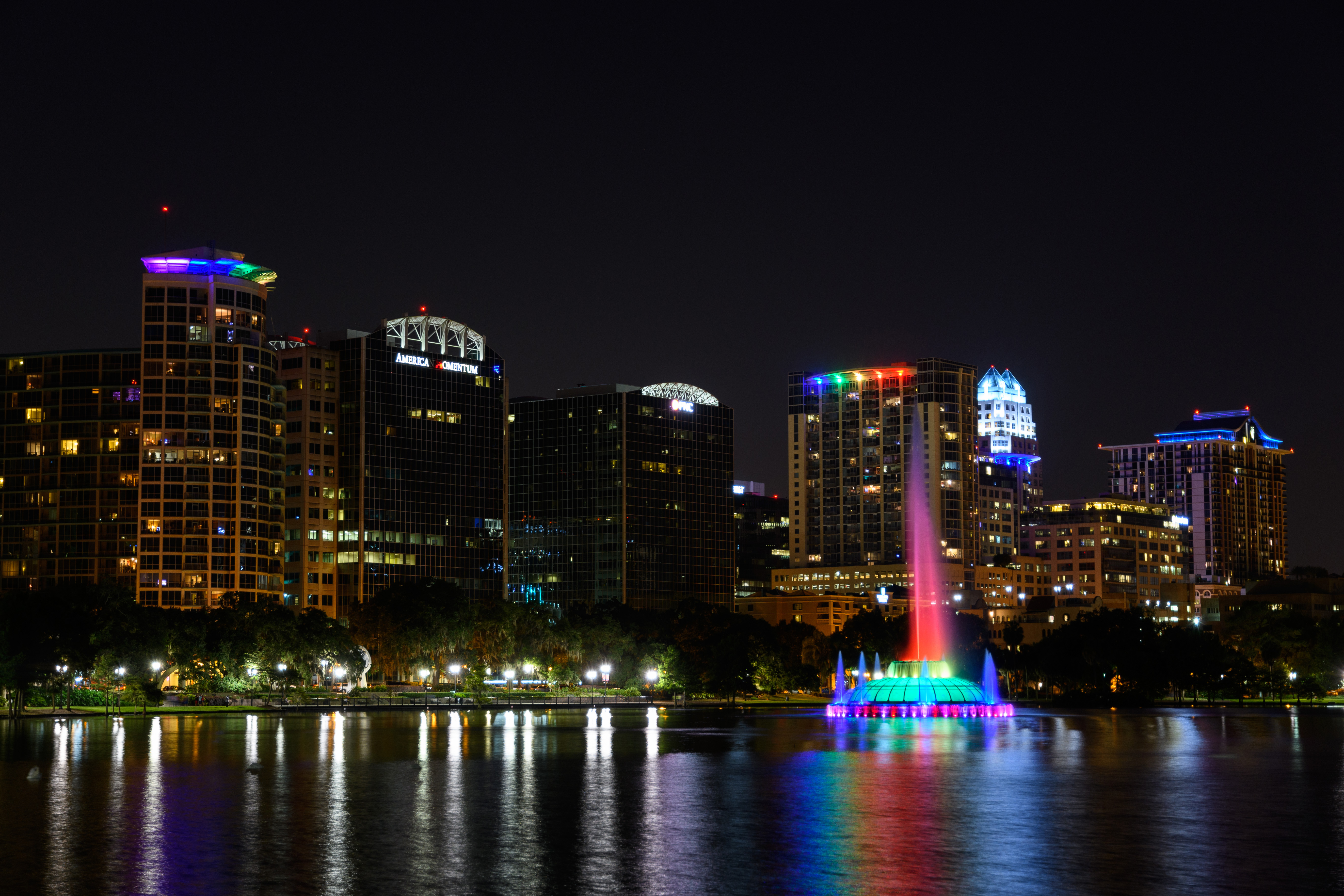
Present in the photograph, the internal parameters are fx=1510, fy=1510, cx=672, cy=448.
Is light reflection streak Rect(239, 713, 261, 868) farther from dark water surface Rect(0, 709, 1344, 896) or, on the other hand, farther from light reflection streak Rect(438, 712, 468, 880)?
light reflection streak Rect(438, 712, 468, 880)

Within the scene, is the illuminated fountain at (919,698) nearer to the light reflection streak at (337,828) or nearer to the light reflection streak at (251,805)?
the light reflection streak at (251,805)

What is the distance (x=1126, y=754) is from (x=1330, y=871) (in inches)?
1741

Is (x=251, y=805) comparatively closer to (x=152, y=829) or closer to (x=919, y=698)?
(x=152, y=829)

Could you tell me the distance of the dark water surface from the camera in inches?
1671

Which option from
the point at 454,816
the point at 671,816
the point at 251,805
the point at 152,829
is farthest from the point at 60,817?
the point at 671,816

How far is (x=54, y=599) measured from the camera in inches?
5822

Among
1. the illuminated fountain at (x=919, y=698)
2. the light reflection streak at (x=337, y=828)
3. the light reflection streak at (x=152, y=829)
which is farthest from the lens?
the illuminated fountain at (x=919, y=698)

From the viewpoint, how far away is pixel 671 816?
56.1 meters

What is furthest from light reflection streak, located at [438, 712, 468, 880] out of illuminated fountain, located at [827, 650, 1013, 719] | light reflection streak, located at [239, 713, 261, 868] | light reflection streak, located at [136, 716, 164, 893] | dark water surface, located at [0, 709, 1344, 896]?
illuminated fountain, located at [827, 650, 1013, 719]

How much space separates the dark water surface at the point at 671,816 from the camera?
42.4m

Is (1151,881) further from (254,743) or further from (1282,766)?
(254,743)

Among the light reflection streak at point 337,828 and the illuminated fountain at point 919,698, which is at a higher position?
the light reflection streak at point 337,828

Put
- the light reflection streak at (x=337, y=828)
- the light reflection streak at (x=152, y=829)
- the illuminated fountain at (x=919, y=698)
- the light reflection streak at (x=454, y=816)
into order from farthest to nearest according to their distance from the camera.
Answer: the illuminated fountain at (x=919, y=698) < the light reflection streak at (x=454, y=816) < the light reflection streak at (x=337, y=828) < the light reflection streak at (x=152, y=829)

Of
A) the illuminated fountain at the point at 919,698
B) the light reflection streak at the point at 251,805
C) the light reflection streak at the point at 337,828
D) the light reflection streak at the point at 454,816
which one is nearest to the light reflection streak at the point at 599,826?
the light reflection streak at the point at 454,816
